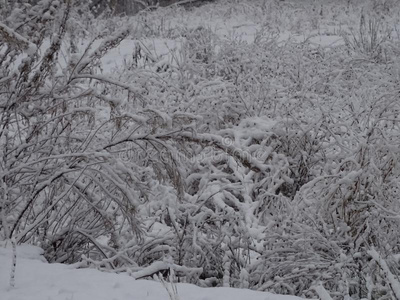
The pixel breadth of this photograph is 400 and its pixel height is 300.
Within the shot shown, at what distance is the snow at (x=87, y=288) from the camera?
1866 mm

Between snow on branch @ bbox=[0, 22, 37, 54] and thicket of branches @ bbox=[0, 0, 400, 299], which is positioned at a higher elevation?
snow on branch @ bbox=[0, 22, 37, 54]

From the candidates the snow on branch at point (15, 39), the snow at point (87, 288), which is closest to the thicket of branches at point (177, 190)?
the snow on branch at point (15, 39)

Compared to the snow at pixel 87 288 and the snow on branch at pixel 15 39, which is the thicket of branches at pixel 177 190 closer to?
the snow on branch at pixel 15 39

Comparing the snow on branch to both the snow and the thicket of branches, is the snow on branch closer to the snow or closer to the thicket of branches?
the thicket of branches

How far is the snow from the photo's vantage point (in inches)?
73.5

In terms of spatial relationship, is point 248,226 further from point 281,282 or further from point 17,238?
point 17,238

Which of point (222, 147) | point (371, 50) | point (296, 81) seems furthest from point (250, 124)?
point (371, 50)

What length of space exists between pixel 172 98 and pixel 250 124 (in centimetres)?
86

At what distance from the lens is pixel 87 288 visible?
6.32 feet

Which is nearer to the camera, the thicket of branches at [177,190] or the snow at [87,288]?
the snow at [87,288]

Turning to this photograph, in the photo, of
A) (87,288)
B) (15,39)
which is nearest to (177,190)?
(87,288)

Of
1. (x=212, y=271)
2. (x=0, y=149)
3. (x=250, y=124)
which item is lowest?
(x=212, y=271)

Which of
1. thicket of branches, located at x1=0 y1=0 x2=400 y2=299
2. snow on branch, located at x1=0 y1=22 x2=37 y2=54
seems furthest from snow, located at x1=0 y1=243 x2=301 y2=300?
snow on branch, located at x1=0 y1=22 x2=37 y2=54

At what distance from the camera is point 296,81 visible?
5.37m
